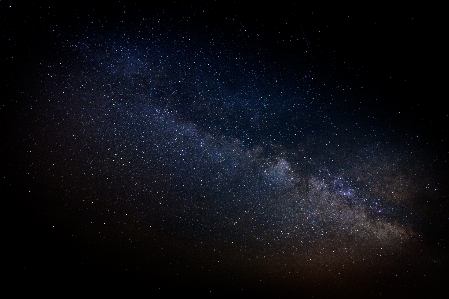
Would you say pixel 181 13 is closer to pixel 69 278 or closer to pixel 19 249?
pixel 19 249

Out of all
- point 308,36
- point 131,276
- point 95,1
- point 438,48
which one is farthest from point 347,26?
point 131,276

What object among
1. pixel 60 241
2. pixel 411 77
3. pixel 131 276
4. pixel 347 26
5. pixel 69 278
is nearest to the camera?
pixel 347 26

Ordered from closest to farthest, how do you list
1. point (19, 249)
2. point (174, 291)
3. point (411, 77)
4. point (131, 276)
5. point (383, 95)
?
1. point (411, 77)
2. point (383, 95)
3. point (19, 249)
4. point (131, 276)
5. point (174, 291)

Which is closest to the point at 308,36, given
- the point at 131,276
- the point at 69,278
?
the point at 69,278

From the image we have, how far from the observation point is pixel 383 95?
8.25 ft

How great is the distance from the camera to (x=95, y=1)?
189 cm

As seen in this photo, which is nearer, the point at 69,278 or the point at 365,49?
the point at 365,49

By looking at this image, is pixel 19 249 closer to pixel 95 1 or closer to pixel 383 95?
pixel 95 1

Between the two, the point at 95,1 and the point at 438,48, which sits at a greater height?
the point at 438,48

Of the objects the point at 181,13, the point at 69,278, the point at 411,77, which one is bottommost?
the point at 69,278

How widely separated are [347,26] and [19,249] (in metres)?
5.57

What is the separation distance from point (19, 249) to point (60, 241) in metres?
1.14

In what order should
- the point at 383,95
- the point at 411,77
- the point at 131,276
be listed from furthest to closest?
the point at 131,276
the point at 383,95
the point at 411,77

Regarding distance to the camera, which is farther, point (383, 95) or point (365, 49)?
point (383, 95)
